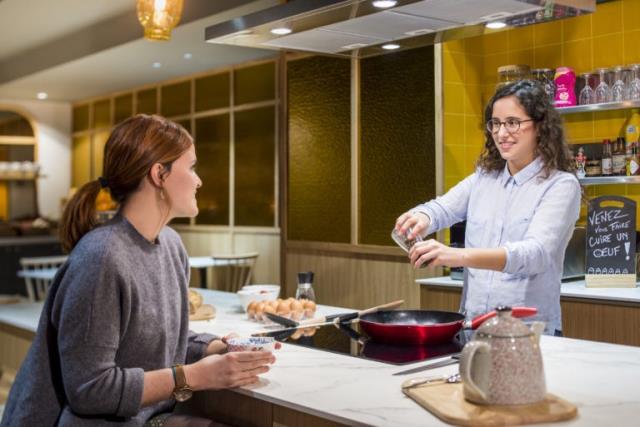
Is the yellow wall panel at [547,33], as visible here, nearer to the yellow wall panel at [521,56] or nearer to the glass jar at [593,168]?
the yellow wall panel at [521,56]

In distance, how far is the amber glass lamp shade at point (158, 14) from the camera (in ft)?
11.2

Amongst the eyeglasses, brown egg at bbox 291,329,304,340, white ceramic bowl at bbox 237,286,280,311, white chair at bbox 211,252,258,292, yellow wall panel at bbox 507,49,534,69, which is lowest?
white chair at bbox 211,252,258,292

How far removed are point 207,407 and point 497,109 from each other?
129 centimetres

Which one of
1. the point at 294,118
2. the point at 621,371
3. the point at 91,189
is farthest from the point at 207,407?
the point at 294,118

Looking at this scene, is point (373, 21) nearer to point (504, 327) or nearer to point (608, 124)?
point (504, 327)

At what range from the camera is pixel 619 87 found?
12.2ft

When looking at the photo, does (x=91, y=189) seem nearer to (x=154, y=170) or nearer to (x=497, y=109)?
(x=154, y=170)

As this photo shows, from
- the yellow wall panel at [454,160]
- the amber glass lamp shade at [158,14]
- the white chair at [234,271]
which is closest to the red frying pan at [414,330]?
the amber glass lamp shade at [158,14]

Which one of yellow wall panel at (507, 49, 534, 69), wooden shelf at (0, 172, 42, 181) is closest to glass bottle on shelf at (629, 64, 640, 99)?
yellow wall panel at (507, 49, 534, 69)

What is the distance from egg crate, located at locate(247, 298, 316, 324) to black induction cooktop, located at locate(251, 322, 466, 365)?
0.13 metres

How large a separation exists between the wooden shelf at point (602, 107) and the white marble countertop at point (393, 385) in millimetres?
2010

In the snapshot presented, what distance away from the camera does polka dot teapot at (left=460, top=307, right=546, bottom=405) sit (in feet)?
4.30

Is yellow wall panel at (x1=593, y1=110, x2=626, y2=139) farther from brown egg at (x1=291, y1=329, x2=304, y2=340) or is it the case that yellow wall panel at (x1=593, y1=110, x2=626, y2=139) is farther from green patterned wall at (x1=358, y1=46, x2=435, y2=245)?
brown egg at (x1=291, y1=329, x2=304, y2=340)

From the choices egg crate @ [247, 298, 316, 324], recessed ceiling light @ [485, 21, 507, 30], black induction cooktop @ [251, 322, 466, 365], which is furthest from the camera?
egg crate @ [247, 298, 316, 324]
